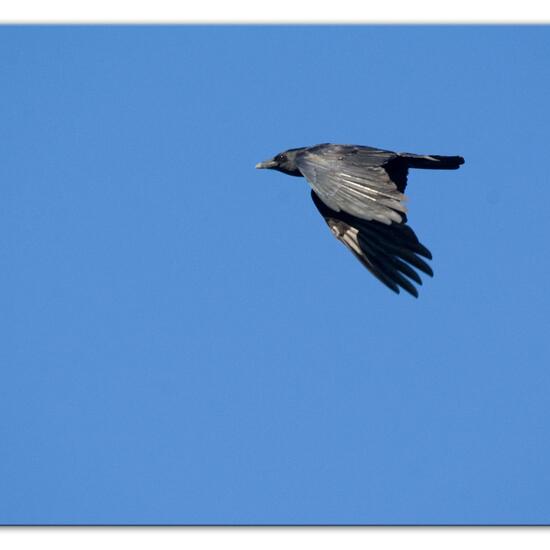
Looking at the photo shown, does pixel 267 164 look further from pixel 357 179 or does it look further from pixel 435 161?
pixel 357 179

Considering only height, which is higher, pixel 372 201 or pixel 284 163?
pixel 284 163

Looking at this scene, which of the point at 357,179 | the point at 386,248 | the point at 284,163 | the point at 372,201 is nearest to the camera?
the point at 372,201

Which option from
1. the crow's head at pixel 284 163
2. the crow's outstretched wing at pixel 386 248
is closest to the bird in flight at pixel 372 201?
the crow's outstretched wing at pixel 386 248

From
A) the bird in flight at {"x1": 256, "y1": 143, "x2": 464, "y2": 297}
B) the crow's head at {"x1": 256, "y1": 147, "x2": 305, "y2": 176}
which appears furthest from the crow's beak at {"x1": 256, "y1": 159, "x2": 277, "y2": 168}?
the bird in flight at {"x1": 256, "y1": 143, "x2": 464, "y2": 297}

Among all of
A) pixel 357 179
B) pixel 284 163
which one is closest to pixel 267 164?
pixel 284 163

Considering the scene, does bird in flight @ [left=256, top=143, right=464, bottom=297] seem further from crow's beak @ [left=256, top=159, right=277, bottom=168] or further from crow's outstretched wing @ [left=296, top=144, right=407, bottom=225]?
crow's beak @ [left=256, top=159, right=277, bottom=168]

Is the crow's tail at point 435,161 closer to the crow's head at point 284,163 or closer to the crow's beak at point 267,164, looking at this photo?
the crow's head at point 284,163

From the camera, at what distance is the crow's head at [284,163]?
49.0 ft

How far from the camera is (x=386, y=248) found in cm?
1244

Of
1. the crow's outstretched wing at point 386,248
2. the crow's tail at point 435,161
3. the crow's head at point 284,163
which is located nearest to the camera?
the crow's outstretched wing at point 386,248

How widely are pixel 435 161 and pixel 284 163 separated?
2485mm

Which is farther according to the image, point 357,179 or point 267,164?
point 267,164

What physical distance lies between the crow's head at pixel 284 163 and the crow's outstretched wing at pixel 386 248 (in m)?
2.09
